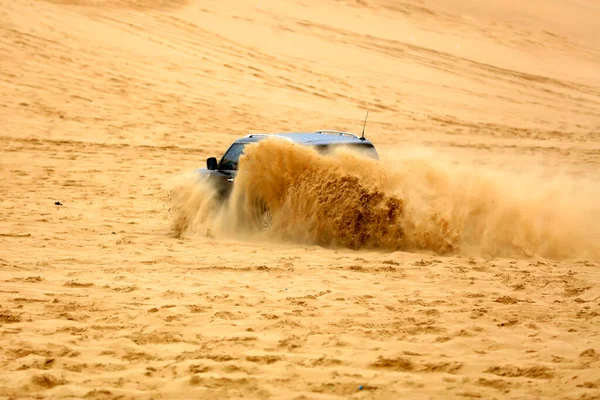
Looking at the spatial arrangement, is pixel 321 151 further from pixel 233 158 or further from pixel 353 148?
pixel 233 158

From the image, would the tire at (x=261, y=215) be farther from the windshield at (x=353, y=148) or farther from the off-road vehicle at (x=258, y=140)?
the windshield at (x=353, y=148)

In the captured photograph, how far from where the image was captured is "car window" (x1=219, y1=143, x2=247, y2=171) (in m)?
10.2

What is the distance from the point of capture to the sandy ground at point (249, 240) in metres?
5.27

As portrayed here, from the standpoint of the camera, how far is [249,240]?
9.72 meters

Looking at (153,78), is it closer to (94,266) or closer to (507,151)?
(507,151)

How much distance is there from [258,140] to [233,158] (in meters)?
0.38

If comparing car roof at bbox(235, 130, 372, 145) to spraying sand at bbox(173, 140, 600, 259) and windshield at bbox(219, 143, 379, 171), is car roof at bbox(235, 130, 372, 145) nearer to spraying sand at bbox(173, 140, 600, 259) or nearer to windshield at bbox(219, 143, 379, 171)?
windshield at bbox(219, 143, 379, 171)

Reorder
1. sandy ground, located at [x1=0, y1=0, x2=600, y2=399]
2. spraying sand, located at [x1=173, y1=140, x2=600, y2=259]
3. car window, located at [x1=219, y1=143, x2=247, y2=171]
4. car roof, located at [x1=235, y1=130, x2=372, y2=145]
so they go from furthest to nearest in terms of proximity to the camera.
Result: car window, located at [x1=219, y1=143, x2=247, y2=171]
car roof, located at [x1=235, y1=130, x2=372, y2=145]
spraying sand, located at [x1=173, y1=140, x2=600, y2=259]
sandy ground, located at [x1=0, y1=0, x2=600, y2=399]

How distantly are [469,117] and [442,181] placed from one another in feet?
52.1

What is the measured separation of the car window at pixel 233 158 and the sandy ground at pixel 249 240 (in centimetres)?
88

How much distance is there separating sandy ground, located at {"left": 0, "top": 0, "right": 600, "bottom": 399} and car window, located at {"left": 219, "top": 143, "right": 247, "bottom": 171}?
0.88 m

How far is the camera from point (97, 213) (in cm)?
1180

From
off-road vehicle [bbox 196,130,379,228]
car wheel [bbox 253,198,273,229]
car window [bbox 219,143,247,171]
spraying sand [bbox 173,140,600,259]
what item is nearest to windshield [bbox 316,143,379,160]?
off-road vehicle [bbox 196,130,379,228]

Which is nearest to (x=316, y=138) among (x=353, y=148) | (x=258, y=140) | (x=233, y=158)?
(x=353, y=148)
